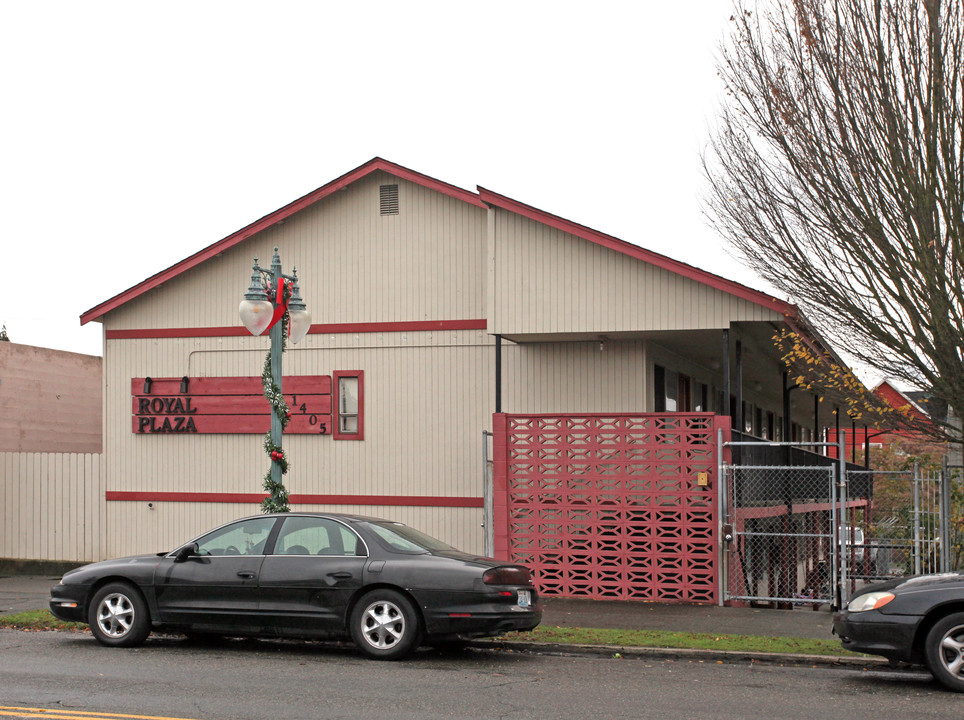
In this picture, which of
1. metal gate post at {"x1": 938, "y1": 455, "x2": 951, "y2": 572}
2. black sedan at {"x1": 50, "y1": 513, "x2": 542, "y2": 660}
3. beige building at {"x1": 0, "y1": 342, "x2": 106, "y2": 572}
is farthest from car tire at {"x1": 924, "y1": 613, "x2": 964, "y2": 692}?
beige building at {"x1": 0, "y1": 342, "x2": 106, "y2": 572}

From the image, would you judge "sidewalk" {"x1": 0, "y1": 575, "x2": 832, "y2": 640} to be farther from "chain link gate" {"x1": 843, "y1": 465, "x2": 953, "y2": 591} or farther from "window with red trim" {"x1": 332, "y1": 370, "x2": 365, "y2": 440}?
"window with red trim" {"x1": 332, "y1": 370, "x2": 365, "y2": 440}

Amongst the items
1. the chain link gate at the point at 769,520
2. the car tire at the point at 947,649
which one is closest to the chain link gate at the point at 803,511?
the chain link gate at the point at 769,520

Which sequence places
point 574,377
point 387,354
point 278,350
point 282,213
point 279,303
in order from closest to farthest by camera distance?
point 279,303 < point 278,350 < point 574,377 < point 387,354 < point 282,213

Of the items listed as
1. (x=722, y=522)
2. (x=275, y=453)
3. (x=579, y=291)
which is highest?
(x=579, y=291)

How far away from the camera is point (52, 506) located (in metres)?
20.3

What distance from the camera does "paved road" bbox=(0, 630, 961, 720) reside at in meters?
8.42

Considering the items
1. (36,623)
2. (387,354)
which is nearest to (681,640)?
(36,623)

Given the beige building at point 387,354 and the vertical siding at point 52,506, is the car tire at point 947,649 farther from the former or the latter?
the vertical siding at point 52,506

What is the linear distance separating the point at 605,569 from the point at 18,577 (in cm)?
1069

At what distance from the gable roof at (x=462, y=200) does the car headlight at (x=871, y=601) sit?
5750mm

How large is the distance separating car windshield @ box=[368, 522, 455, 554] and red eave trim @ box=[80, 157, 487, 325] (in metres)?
7.05

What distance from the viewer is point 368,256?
744 inches

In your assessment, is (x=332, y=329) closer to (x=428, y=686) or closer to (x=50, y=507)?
(x=50, y=507)

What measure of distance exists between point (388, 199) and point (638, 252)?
471 centimetres
